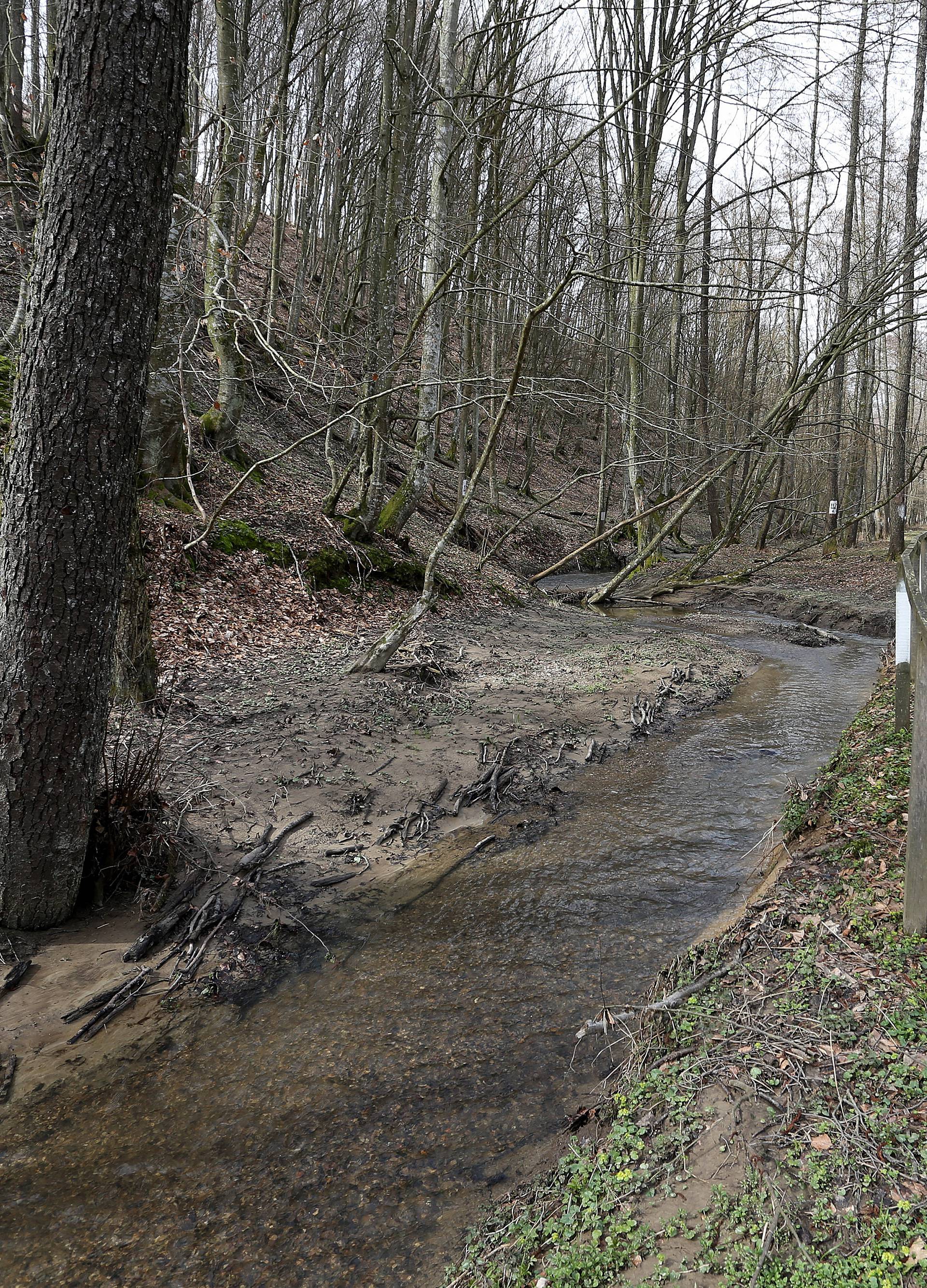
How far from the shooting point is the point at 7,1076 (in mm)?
3338

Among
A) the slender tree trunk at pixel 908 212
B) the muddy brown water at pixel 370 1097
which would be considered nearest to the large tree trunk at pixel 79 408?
the muddy brown water at pixel 370 1097

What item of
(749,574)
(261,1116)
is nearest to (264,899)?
(261,1116)

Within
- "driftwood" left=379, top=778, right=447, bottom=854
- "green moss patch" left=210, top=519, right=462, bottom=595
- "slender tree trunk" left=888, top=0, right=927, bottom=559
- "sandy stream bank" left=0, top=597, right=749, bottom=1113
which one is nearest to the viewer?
"sandy stream bank" left=0, top=597, right=749, bottom=1113

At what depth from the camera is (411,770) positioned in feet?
21.5

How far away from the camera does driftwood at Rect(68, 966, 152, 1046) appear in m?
3.62

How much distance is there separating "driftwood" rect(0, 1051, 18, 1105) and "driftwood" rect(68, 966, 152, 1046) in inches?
8.9

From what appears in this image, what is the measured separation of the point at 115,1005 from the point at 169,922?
57 centimetres

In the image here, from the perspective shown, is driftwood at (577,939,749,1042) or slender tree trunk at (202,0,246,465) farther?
slender tree trunk at (202,0,246,465)

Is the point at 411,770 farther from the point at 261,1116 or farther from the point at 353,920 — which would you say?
the point at 261,1116

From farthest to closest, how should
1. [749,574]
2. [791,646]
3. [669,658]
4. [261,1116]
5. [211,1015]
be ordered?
[749,574] → [791,646] → [669,658] → [211,1015] → [261,1116]

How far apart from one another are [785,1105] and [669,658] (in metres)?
9.02

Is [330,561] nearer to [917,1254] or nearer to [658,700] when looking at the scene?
[658,700]

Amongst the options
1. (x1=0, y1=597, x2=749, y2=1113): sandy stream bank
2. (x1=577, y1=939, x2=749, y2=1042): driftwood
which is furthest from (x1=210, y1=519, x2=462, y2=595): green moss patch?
(x1=577, y1=939, x2=749, y2=1042): driftwood

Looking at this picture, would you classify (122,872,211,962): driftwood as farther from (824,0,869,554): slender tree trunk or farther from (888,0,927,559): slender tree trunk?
(888,0,927,559): slender tree trunk
